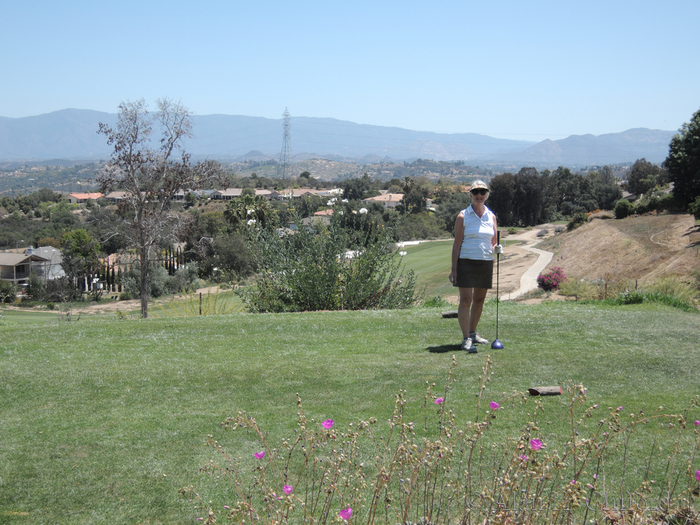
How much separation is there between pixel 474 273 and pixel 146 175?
40.1 ft

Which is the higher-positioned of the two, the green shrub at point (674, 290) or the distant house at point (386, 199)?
the green shrub at point (674, 290)

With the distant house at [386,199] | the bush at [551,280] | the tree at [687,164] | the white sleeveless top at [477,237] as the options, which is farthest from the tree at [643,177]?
the white sleeveless top at [477,237]

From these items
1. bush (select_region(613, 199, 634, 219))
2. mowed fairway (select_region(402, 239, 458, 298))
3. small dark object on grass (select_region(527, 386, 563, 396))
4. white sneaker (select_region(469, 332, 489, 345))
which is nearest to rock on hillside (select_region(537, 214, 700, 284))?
mowed fairway (select_region(402, 239, 458, 298))

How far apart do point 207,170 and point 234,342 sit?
10.8 metres

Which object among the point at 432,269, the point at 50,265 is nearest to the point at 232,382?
the point at 432,269

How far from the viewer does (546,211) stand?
252ft

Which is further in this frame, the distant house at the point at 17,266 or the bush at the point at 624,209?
the distant house at the point at 17,266

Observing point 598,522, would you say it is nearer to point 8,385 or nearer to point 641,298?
point 8,385

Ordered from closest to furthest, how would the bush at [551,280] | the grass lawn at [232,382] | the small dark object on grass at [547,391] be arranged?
1. the grass lawn at [232,382]
2. the small dark object on grass at [547,391]
3. the bush at [551,280]

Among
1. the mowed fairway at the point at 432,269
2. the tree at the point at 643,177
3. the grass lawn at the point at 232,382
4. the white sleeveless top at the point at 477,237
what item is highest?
the tree at the point at 643,177

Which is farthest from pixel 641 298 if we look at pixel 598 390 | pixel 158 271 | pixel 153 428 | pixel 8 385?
pixel 158 271

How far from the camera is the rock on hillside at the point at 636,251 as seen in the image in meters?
18.5

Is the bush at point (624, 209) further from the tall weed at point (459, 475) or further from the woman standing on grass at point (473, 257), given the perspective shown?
the tall weed at point (459, 475)

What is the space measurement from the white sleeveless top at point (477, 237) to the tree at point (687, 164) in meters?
31.5
